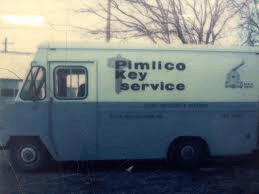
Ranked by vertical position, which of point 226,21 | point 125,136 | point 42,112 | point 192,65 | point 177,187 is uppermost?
point 226,21

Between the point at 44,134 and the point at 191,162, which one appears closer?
the point at 44,134

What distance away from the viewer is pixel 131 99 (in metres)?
7.52

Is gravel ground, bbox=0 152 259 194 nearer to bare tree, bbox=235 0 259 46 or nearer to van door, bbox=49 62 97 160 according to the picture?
van door, bbox=49 62 97 160

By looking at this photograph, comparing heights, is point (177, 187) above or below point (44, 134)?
below

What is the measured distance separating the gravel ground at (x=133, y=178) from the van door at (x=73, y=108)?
1.95 ft

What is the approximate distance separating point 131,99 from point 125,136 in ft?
2.65

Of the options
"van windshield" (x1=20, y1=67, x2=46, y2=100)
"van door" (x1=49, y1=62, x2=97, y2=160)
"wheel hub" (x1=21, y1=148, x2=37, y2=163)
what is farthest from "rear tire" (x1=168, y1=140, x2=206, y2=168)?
"van windshield" (x1=20, y1=67, x2=46, y2=100)

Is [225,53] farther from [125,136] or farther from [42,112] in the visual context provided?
[42,112]

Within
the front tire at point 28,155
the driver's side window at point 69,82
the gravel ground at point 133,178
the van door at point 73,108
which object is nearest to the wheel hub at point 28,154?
the front tire at point 28,155

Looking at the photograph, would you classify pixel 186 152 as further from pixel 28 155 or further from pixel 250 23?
pixel 250 23

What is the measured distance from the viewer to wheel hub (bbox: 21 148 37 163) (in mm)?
7504

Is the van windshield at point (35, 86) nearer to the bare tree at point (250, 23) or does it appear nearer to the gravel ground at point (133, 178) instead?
the gravel ground at point (133, 178)

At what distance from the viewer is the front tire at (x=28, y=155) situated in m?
7.50

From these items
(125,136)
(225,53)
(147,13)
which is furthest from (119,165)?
(147,13)
